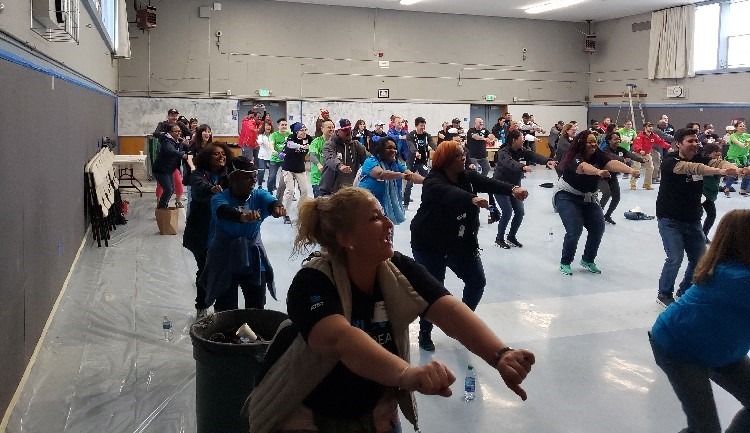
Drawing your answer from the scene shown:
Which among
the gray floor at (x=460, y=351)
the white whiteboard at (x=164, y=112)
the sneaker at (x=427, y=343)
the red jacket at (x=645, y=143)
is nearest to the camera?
the gray floor at (x=460, y=351)

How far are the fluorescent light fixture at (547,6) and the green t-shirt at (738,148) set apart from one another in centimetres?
748

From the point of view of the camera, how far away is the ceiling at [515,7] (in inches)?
906

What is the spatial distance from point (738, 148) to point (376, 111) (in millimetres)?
11870

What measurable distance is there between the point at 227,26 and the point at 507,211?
15413 millimetres

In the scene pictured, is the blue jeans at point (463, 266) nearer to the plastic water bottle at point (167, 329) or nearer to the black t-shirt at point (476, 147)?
the plastic water bottle at point (167, 329)

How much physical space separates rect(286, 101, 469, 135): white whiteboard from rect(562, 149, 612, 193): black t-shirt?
16.3 metres

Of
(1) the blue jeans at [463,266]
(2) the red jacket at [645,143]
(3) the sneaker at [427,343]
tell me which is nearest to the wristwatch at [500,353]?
(1) the blue jeans at [463,266]

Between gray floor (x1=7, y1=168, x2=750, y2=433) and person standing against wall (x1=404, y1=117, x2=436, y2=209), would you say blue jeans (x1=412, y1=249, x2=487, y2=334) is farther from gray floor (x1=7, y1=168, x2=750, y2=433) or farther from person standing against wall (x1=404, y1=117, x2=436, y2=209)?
person standing against wall (x1=404, y1=117, x2=436, y2=209)

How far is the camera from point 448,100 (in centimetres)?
2566

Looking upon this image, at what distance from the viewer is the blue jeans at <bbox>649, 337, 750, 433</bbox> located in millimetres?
3041

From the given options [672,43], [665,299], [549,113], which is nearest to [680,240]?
[665,299]

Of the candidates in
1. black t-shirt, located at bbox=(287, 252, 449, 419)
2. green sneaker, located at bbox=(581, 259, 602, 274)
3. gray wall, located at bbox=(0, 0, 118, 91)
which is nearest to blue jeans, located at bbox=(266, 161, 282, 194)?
gray wall, located at bbox=(0, 0, 118, 91)

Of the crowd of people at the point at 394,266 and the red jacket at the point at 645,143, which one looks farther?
the red jacket at the point at 645,143

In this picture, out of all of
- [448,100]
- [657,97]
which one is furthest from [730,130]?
[448,100]
